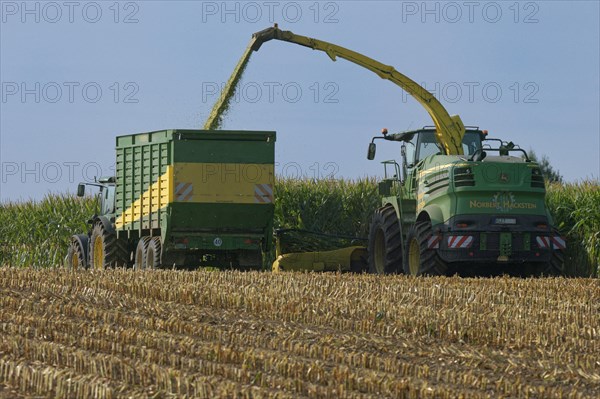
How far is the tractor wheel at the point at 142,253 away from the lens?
18969 millimetres

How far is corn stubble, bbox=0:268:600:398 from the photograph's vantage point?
773 centimetres

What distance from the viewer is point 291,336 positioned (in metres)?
9.94

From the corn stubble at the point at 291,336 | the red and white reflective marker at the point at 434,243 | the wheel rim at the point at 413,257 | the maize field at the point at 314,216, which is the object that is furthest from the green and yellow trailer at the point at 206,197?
the maize field at the point at 314,216

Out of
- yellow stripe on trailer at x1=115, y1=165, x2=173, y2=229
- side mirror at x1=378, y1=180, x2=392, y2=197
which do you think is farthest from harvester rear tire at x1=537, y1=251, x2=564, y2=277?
yellow stripe on trailer at x1=115, y1=165, x2=173, y2=229

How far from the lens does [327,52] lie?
1909cm

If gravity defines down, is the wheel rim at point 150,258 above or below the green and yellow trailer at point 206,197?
below

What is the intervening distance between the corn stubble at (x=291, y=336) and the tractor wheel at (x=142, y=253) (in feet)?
12.1

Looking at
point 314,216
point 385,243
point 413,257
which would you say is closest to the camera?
point 413,257

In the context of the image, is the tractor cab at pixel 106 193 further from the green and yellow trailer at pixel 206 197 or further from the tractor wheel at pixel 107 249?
the green and yellow trailer at pixel 206 197

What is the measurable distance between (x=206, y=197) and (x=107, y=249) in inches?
123

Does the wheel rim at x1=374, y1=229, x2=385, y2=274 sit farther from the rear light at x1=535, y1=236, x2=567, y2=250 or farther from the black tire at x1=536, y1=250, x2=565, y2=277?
the rear light at x1=535, y1=236, x2=567, y2=250

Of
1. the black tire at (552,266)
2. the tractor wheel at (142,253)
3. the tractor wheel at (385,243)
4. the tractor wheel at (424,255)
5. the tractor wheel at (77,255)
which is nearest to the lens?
the tractor wheel at (424,255)

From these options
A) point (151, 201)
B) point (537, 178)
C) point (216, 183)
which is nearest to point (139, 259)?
point (151, 201)

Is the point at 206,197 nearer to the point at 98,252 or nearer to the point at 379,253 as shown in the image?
the point at 379,253
